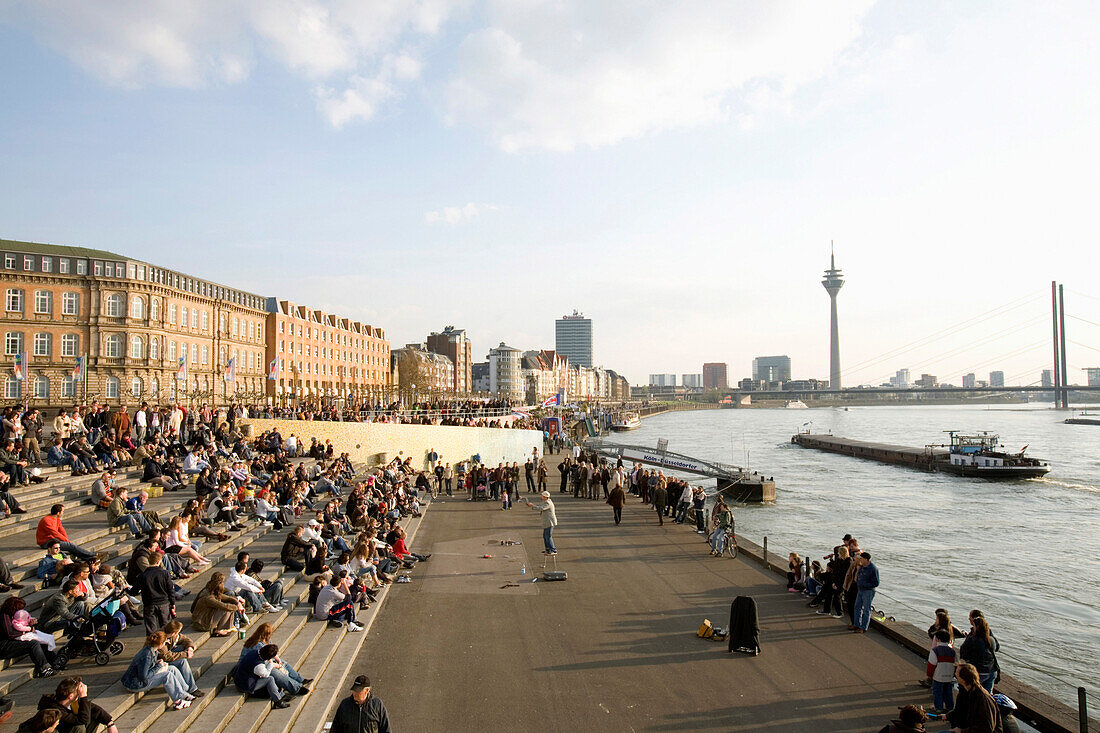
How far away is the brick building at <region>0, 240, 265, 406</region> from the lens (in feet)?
131

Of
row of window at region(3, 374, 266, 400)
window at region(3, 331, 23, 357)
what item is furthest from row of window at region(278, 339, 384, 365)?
window at region(3, 331, 23, 357)

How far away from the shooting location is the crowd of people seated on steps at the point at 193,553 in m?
8.17

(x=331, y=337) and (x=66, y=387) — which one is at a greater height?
(x=331, y=337)

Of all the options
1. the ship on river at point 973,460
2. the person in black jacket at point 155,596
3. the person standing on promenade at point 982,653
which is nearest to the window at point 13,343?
the person in black jacket at point 155,596

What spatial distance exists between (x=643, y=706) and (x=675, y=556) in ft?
28.5

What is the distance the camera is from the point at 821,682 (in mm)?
9297

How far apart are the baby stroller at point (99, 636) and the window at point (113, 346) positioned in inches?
1583

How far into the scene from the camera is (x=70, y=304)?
41656 mm

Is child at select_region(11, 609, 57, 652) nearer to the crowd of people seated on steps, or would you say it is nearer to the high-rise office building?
the crowd of people seated on steps

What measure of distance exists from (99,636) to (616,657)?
7.39 meters

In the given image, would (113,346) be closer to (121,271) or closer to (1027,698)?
(121,271)

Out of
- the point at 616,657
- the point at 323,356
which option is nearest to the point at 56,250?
the point at 323,356

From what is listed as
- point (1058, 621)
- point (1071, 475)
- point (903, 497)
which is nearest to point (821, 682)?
point (1058, 621)

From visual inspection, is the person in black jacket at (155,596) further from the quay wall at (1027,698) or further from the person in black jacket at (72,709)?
the quay wall at (1027,698)
